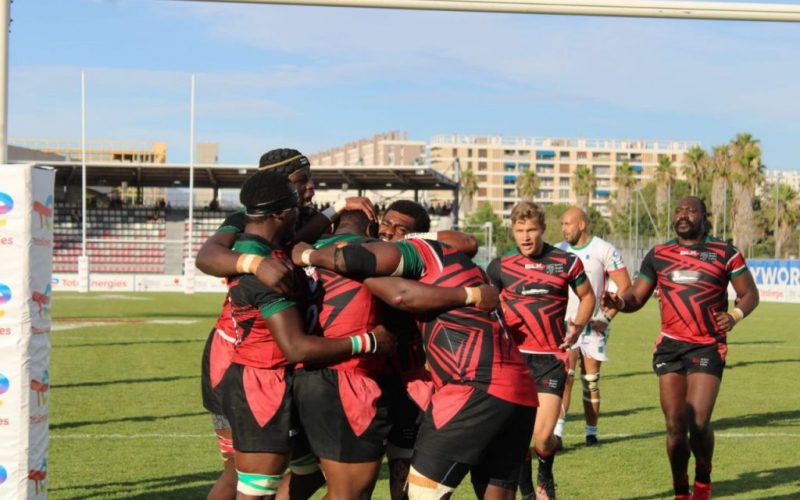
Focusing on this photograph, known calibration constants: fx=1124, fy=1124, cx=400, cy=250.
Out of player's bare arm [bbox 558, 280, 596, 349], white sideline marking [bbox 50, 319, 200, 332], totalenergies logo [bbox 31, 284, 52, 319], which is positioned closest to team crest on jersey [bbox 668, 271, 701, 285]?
player's bare arm [bbox 558, 280, 596, 349]

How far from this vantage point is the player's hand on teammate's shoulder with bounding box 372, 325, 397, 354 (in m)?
5.86

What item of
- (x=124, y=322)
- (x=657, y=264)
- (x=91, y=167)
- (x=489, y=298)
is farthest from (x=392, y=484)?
(x=91, y=167)

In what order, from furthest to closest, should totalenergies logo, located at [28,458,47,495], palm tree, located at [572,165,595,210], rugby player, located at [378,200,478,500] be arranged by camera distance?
palm tree, located at [572,165,595,210] → totalenergies logo, located at [28,458,47,495] → rugby player, located at [378,200,478,500]

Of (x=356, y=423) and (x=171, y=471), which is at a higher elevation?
(x=356, y=423)

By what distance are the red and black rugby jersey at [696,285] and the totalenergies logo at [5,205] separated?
5296 millimetres

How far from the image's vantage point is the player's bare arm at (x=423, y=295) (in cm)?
568

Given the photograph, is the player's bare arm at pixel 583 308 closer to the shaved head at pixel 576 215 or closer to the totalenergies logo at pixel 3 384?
the shaved head at pixel 576 215

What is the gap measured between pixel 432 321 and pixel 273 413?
0.96m

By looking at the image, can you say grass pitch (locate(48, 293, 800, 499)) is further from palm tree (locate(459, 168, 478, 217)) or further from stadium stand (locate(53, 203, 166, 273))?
palm tree (locate(459, 168, 478, 217))

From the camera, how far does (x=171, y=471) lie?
10.2m

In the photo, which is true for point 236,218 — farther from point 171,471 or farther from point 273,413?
point 171,471

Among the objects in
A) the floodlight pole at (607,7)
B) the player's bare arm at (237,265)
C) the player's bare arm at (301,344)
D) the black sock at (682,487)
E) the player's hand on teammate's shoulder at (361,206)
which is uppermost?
the floodlight pole at (607,7)

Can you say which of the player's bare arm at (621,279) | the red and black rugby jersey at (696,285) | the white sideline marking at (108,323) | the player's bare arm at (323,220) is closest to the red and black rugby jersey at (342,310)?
the player's bare arm at (323,220)

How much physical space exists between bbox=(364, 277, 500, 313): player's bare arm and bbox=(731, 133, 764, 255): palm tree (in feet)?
288
